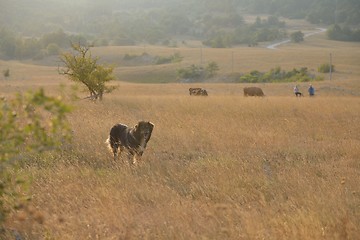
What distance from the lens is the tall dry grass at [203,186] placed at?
494 centimetres

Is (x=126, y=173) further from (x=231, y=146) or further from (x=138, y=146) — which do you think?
(x=231, y=146)

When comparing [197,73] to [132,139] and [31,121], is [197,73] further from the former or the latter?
[31,121]

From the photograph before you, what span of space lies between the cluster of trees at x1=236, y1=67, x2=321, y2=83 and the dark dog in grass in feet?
138

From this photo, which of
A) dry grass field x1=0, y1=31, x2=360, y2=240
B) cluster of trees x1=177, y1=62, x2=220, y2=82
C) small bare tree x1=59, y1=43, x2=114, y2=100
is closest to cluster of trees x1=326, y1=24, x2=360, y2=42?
cluster of trees x1=177, y1=62, x2=220, y2=82

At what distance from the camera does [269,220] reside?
514 centimetres

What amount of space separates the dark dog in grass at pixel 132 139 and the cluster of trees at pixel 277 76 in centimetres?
4209

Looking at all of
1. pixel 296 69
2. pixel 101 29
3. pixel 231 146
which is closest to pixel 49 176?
pixel 231 146

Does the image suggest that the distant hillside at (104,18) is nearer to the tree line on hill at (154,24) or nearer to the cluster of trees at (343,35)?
the tree line on hill at (154,24)

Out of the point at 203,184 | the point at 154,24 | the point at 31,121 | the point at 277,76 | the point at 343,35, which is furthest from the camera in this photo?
the point at 154,24

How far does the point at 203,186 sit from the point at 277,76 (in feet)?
153

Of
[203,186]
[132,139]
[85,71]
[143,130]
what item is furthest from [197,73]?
[203,186]

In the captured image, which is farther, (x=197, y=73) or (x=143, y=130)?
(x=197, y=73)

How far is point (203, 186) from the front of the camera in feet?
21.4

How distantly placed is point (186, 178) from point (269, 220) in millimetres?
2118
